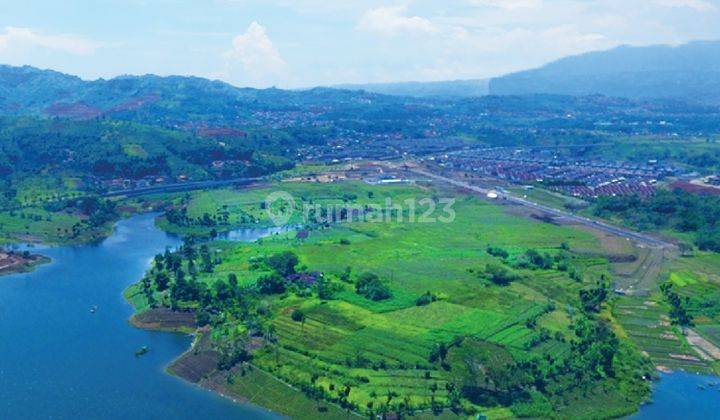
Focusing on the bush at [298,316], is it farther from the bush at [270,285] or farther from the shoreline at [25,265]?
the shoreline at [25,265]

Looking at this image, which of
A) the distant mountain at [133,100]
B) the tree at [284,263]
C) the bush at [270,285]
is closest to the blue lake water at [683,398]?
the bush at [270,285]

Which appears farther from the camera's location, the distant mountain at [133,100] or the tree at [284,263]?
the distant mountain at [133,100]

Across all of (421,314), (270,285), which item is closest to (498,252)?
(421,314)

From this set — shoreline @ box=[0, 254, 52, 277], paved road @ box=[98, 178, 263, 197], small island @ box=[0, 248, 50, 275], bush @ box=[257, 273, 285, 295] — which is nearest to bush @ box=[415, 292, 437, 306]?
bush @ box=[257, 273, 285, 295]

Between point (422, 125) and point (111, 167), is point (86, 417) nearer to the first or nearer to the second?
point (111, 167)

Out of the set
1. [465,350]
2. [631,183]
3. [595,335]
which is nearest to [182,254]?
[465,350]

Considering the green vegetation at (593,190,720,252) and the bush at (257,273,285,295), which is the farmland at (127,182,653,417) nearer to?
the bush at (257,273,285,295)
